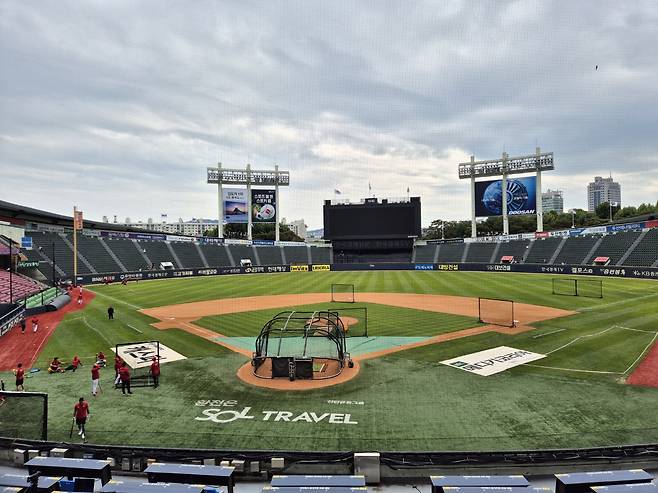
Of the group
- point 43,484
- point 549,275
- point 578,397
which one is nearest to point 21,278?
point 43,484

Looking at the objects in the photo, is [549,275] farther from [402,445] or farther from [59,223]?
[59,223]

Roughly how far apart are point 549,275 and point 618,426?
Result: 57.7 m

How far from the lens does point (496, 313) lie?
32688 mm

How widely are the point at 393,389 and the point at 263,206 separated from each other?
78.8 meters

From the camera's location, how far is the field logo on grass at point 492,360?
19.1m

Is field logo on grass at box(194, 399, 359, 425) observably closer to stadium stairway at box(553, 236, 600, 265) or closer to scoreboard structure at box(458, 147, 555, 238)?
stadium stairway at box(553, 236, 600, 265)

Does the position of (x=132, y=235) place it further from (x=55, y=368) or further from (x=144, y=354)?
(x=55, y=368)

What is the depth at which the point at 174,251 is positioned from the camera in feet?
263

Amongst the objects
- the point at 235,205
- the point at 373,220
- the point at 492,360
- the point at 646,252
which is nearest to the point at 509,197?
the point at 646,252

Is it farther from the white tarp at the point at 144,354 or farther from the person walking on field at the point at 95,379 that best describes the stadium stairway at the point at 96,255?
the person walking on field at the point at 95,379

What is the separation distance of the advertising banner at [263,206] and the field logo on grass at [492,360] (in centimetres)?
7485

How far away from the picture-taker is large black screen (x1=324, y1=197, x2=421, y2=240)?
88625 mm

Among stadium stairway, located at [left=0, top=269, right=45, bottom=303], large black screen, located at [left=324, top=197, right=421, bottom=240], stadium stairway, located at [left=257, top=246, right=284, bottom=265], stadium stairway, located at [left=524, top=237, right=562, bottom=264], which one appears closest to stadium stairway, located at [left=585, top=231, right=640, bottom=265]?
stadium stairway, located at [left=524, top=237, right=562, bottom=264]

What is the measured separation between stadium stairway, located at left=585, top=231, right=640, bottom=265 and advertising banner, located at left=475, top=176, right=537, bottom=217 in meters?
16.6
